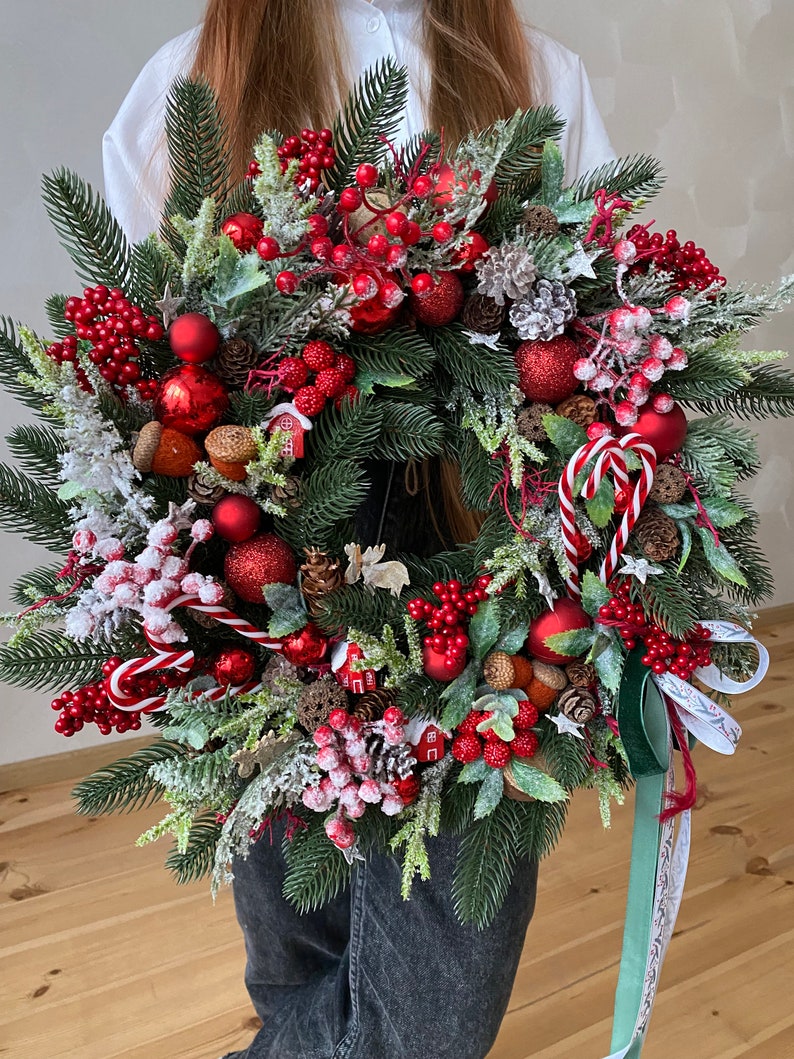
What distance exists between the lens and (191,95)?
2.17 ft

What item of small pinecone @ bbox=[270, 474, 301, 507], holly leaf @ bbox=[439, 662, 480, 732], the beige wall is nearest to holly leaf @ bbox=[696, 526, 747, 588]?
holly leaf @ bbox=[439, 662, 480, 732]

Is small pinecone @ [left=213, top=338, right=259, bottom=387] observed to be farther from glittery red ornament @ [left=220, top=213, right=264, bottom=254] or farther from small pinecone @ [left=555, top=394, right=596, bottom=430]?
small pinecone @ [left=555, top=394, right=596, bottom=430]

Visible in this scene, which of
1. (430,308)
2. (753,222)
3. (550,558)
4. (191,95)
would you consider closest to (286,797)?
(550,558)

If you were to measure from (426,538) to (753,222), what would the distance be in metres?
1.96

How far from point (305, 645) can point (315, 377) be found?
0.65 feet

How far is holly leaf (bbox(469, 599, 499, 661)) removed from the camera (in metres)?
0.66

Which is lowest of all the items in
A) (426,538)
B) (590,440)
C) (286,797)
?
(286,797)

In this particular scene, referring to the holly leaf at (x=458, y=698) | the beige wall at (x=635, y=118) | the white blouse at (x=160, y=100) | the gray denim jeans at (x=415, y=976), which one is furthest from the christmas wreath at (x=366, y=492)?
the beige wall at (x=635, y=118)

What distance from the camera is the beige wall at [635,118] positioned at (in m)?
1.56

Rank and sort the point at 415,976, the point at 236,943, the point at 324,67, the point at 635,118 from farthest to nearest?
1. the point at 635,118
2. the point at 236,943
3. the point at 324,67
4. the point at 415,976

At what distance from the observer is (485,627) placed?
665mm

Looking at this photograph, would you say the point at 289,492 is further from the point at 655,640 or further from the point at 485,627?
the point at 655,640

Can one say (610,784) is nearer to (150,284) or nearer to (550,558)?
(550,558)

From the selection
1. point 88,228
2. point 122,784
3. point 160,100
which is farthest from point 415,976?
point 160,100
